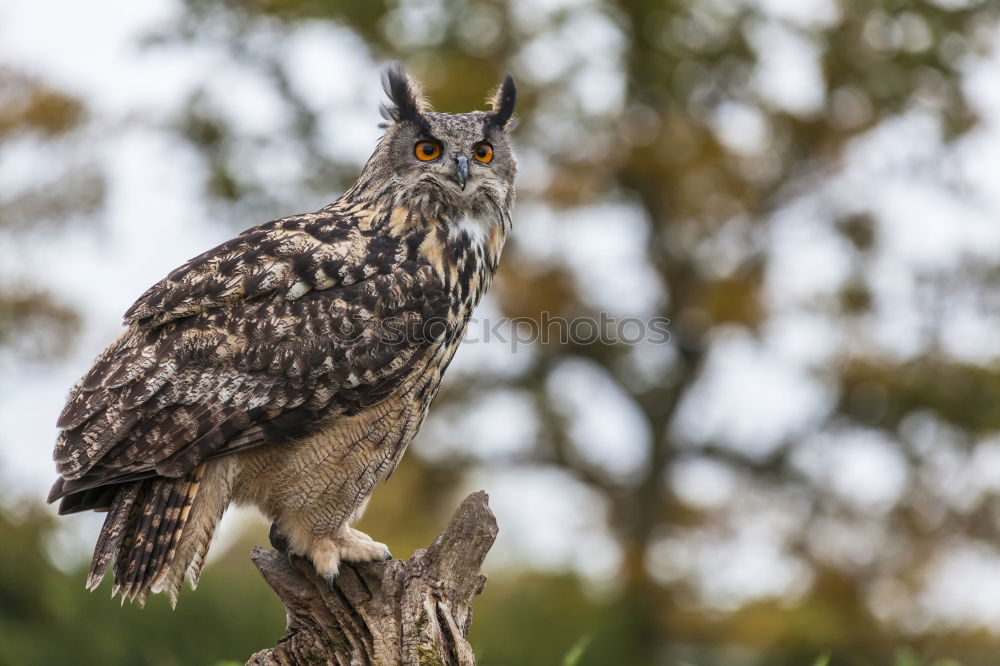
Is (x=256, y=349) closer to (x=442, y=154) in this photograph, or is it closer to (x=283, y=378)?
(x=283, y=378)

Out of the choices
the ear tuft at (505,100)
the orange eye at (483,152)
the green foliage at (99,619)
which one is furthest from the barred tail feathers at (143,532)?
the green foliage at (99,619)

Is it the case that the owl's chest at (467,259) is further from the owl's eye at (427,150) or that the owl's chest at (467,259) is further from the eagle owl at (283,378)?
the owl's eye at (427,150)

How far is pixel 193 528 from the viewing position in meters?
2.91

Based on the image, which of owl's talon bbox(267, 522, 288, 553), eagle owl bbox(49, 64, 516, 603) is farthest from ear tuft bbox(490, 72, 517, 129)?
owl's talon bbox(267, 522, 288, 553)

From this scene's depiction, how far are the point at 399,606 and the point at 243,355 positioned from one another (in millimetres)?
790

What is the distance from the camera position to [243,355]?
2.89 metres

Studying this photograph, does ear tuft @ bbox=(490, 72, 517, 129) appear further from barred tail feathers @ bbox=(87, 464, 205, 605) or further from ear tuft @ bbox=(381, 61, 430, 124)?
barred tail feathers @ bbox=(87, 464, 205, 605)

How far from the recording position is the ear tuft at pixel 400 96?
3.39 m

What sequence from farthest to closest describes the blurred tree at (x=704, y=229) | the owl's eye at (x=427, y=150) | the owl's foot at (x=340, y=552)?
the blurred tree at (x=704, y=229) → the owl's eye at (x=427, y=150) → the owl's foot at (x=340, y=552)

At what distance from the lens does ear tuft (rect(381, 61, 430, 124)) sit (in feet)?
11.1

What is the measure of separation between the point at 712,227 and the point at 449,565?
241 inches

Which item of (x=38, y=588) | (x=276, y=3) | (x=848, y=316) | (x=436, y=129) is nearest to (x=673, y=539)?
(x=848, y=316)

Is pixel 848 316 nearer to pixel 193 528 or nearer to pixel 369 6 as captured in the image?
pixel 369 6

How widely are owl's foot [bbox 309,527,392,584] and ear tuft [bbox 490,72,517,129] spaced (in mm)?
1421
